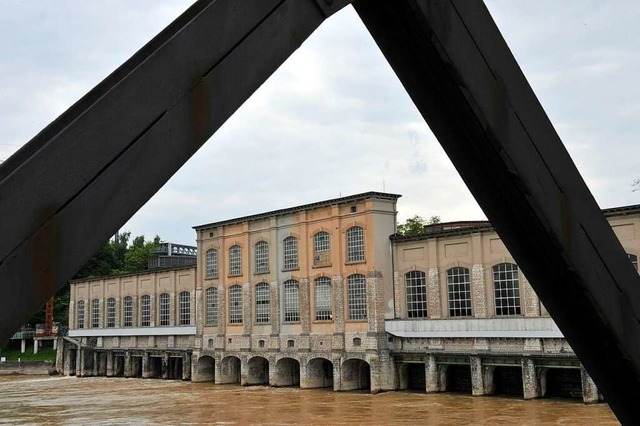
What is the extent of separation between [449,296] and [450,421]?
945 centimetres

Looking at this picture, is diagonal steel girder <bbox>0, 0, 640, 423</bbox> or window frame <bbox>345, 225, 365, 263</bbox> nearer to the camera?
diagonal steel girder <bbox>0, 0, 640, 423</bbox>

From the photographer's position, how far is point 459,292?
115 ft

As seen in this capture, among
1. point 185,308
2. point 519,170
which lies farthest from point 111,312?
point 519,170

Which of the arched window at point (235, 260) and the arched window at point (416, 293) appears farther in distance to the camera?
the arched window at point (235, 260)

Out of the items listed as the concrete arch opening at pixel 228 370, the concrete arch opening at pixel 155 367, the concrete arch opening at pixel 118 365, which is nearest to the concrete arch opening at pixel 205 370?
the concrete arch opening at pixel 228 370

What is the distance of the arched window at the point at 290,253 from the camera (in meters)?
42.2

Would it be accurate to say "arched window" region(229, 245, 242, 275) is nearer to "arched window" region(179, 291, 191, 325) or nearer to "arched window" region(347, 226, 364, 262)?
"arched window" region(179, 291, 191, 325)

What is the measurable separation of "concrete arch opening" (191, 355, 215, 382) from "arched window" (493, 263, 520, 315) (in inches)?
852

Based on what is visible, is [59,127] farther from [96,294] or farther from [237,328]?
[96,294]

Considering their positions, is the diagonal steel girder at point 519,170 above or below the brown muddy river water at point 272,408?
above

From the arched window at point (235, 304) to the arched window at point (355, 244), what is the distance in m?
9.66

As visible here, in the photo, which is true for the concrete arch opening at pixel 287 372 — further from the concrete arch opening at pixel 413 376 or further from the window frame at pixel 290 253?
the concrete arch opening at pixel 413 376

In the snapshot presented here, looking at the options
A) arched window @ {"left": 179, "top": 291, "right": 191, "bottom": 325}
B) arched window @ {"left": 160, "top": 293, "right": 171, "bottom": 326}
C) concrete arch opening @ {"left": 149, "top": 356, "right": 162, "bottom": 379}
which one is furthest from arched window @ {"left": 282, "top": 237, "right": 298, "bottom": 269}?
concrete arch opening @ {"left": 149, "top": 356, "right": 162, "bottom": 379}

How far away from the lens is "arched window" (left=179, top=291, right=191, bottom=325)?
50419 mm
